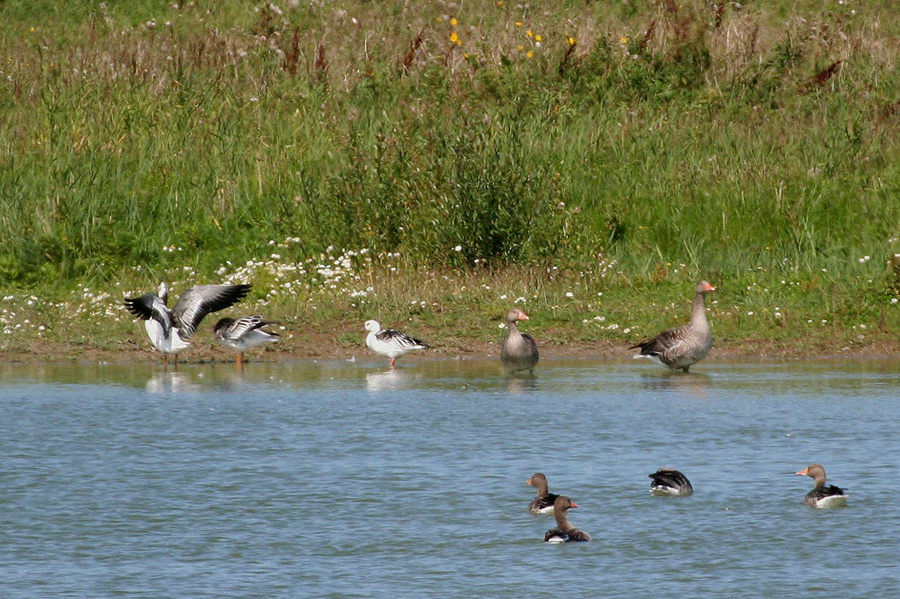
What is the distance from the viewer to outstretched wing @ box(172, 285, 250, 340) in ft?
51.0

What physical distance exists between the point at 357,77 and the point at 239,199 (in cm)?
440

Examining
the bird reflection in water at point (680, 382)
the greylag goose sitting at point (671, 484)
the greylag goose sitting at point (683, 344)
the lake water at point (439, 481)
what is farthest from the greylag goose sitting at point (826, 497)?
the greylag goose sitting at point (683, 344)

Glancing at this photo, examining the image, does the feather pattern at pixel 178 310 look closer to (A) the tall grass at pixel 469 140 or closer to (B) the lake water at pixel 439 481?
(B) the lake water at pixel 439 481

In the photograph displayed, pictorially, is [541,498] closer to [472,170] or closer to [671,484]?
[671,484]

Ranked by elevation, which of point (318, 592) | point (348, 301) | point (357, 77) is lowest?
point (318, 592)

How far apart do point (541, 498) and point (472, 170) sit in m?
9.62

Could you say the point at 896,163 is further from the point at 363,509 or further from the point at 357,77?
the point at 363,509

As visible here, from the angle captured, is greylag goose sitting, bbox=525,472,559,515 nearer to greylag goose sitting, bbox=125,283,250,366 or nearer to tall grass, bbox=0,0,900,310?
greylag goose sitting, bbox=125,283,250,366

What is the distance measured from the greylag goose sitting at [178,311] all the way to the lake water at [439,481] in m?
0.43

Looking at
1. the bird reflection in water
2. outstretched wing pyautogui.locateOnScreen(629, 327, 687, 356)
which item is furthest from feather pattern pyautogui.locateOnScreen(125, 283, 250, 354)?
the bird reflection in water

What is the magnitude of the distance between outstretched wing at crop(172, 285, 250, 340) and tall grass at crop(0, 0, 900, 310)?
9.61 ft

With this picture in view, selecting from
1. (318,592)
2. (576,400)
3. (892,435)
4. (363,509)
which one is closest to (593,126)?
(576,400)

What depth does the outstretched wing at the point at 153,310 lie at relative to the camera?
50.0ft

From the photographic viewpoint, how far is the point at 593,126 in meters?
22.0
